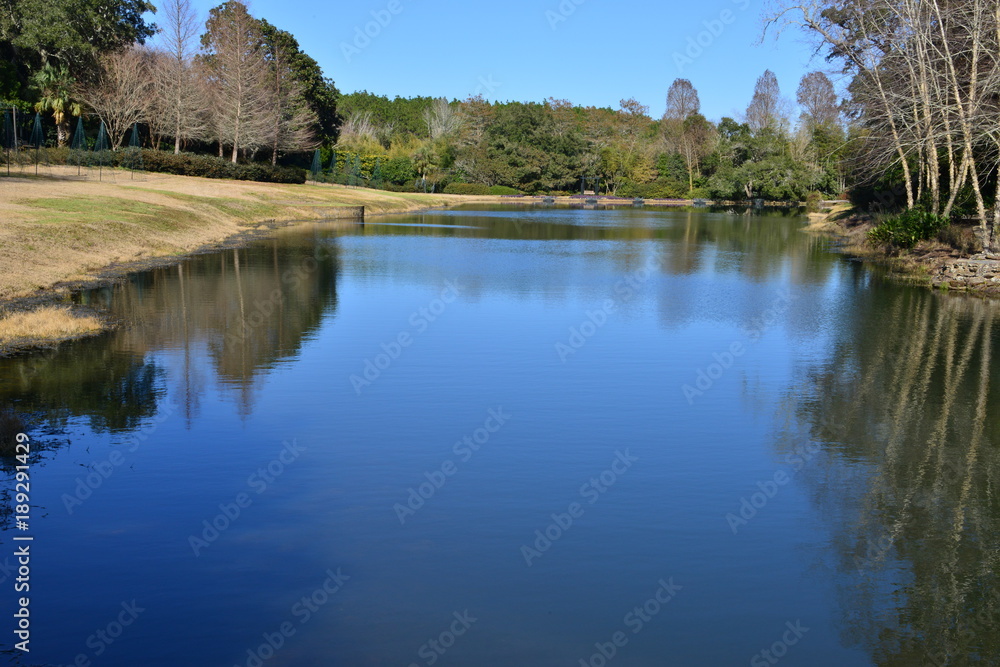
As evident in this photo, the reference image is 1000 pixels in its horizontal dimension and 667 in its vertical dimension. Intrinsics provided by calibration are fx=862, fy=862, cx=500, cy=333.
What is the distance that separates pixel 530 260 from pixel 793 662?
80.4ft

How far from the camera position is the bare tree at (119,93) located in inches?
2099

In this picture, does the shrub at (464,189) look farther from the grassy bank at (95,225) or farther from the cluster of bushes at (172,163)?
the grassy bank at (95,225)

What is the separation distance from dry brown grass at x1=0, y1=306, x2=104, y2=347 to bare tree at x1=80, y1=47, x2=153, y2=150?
4163 centimetres

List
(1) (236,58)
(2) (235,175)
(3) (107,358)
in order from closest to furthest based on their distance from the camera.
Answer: (3) (107,358) < (2) (235,175) < (1) (236,58)

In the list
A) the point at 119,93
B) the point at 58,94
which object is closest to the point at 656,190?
the point at 119,93

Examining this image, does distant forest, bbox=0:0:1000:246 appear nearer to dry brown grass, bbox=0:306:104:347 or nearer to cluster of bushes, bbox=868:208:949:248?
cluster of bushes, bbox=868:208:949:248

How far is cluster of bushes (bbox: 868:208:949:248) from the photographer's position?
28.5 meters

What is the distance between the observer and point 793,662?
18.7 ft

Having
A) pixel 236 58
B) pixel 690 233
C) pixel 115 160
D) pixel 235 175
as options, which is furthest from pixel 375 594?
pixel 236 58

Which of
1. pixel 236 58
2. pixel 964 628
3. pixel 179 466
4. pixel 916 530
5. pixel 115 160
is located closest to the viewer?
pixel 964 628

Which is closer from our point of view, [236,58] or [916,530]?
[916,530]

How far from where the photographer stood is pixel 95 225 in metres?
24.7

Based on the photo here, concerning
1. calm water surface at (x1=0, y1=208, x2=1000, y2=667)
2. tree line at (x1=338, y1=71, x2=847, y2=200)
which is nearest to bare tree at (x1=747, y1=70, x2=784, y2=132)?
tree line at (x1=338, y1=71, x2=847, y2=200)

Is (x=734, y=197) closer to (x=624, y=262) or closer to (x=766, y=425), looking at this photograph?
(x=624, y=262)
